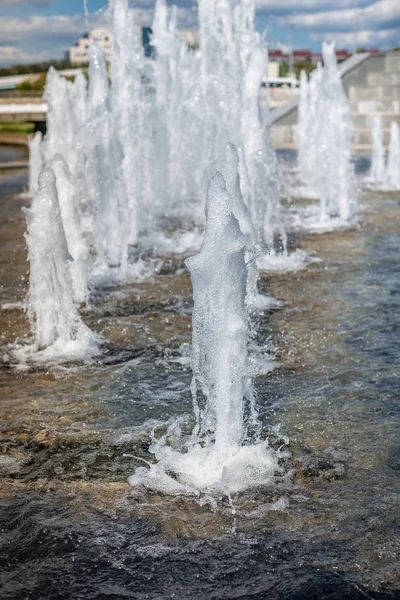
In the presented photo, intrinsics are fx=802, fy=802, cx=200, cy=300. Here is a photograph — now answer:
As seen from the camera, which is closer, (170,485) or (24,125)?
(170,485)

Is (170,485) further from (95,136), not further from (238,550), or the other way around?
(95,136)

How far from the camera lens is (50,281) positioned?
7.25m

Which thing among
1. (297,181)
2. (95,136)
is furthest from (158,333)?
(297,181)

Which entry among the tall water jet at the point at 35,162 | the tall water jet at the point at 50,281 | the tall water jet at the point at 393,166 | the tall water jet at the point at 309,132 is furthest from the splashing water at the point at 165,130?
the tall water jet at the point at 393,166

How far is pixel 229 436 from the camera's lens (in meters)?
4.60

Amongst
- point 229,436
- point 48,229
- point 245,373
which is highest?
point 48,229

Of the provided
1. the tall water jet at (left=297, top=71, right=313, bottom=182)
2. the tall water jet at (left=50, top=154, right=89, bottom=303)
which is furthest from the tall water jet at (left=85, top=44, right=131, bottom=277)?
the tall water jet at (left=297, top=71, right=313, bottom=182)

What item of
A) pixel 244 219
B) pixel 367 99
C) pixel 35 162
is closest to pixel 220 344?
pixel 244 219

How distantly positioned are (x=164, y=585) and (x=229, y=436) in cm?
118

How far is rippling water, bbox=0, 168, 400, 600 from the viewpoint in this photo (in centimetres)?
365

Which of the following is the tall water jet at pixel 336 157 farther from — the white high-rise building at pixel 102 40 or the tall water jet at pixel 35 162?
the tall water jet at pixel 35 162

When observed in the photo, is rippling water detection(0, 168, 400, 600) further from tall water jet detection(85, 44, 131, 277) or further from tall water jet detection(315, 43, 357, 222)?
tall water jet detection(315, 43, 357, 222)

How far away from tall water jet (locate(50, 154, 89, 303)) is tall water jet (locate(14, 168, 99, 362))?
142cm

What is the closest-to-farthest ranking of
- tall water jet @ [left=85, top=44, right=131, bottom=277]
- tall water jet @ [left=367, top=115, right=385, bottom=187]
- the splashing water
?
tall water jet @ [left=85, top=44, right=131, bottom=277] → the splashing water → tall water jet @ [left=367, top=115, right=385, bottom=187]
